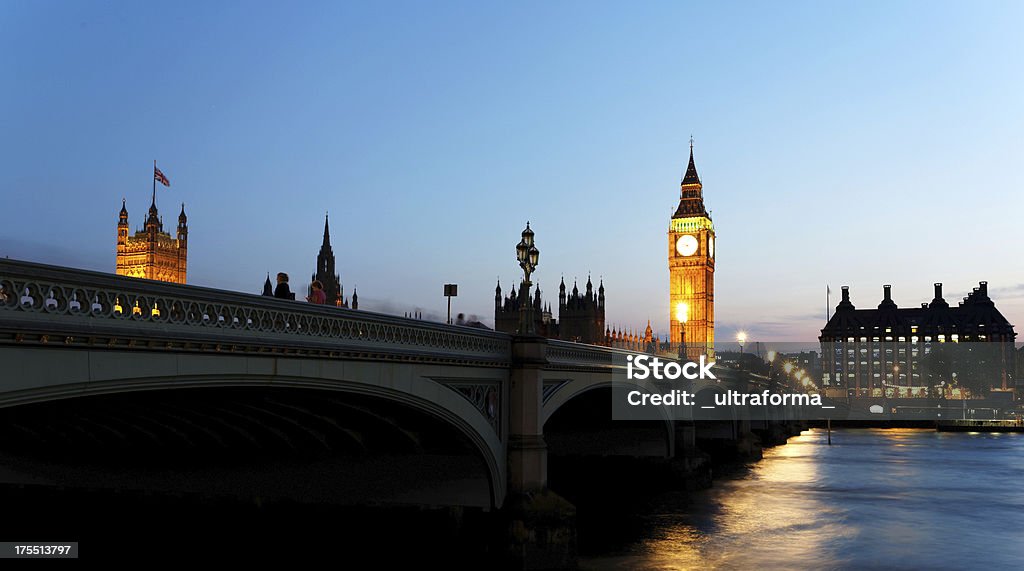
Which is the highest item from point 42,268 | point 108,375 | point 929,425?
point 42,268

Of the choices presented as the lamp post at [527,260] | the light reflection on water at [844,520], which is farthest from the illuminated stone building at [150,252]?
the lamp post at [527,260]

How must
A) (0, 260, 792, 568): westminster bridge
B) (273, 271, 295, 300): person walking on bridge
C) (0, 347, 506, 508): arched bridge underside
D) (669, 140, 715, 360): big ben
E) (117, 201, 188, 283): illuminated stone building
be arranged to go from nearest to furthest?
(0, 260, 792, 568): westminster bridge → (0, 347, 506, 508): arched bridge underside → (273, 271, 295, 300): person walking on bridge → (117, 201, 188, 283): illuminated stone building → (669, 140, 715, 360): big ben

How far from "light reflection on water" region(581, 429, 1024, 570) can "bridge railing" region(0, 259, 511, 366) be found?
1501cm

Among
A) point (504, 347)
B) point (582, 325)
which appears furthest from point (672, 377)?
point (582, 325)

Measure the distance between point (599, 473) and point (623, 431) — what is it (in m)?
3.85

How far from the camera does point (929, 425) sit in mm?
141625

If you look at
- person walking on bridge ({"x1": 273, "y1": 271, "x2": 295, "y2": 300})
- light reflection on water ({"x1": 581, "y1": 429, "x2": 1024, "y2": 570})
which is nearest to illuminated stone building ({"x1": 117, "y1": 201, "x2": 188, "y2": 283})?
light reflection on water ({"x1": 581, "y1": 429, "x2": 1024, "y2": 570})

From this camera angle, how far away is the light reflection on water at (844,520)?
32625 mm

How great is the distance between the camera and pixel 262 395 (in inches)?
663

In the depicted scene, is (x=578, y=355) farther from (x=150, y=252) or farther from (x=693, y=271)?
(x=693, y=271)

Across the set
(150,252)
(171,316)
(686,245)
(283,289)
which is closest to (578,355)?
(283,289)

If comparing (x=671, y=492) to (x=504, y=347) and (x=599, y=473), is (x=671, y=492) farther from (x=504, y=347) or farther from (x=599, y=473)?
(x=504, y=347)

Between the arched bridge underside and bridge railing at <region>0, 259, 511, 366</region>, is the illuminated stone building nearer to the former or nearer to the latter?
the arched bridge underside

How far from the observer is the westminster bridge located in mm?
11516
